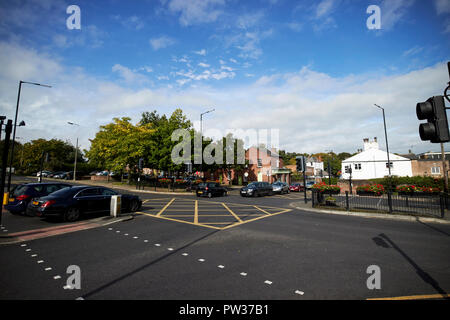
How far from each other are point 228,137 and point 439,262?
36.7 m

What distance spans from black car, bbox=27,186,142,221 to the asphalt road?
1.99 metres

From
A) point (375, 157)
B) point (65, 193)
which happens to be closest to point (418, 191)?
point (65, 193)

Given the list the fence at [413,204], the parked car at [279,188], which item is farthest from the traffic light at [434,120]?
the parked car at [279,188]

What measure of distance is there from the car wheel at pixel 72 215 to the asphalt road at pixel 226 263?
194 centimetres

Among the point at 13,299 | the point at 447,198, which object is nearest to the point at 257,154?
the point at 447,198

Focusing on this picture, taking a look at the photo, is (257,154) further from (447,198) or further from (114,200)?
(114,200)

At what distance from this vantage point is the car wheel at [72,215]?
9.05 metres

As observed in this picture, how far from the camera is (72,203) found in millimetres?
9125

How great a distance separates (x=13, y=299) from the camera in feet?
11.2

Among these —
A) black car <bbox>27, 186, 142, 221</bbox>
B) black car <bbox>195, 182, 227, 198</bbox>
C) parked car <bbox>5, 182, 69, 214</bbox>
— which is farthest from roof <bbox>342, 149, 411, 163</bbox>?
parked car <bbox>5, 182, 69, 214</bbox>

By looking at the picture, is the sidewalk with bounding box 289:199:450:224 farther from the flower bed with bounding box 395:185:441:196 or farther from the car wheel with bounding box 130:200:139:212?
the car wheel with bounding box 130:200:139:212

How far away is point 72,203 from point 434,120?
39.4 ft
